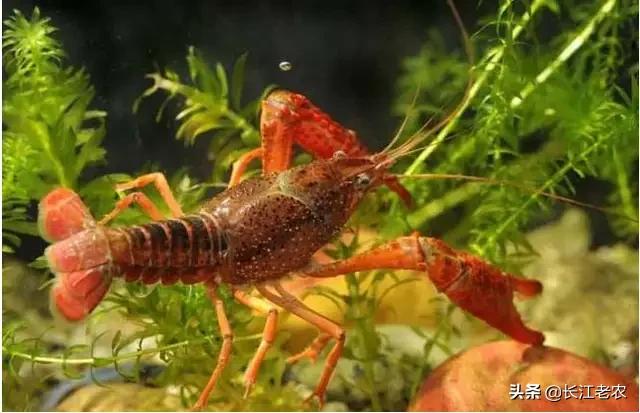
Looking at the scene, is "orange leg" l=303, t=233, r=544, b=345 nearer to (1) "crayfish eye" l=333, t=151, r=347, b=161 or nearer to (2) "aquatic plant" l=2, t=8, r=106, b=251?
(1) "crayfish eye" l=333, t=151, r=347, b=161

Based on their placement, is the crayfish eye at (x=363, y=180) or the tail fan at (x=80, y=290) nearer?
the tail fan at (x=80, y=290)

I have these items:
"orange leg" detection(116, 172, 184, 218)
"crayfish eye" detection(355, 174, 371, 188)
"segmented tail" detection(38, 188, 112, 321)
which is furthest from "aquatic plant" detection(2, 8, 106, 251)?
"crayfish eye" detection(355, 174, 371, 188)

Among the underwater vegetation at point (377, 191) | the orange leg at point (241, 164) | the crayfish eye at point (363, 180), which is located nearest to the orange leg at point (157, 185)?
the underwater vegetation at point (377, 191)

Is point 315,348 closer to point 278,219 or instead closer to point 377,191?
point 278,219

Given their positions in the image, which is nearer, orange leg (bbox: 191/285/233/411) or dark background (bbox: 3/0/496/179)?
orange leg (bbox: 191/285/233/411)

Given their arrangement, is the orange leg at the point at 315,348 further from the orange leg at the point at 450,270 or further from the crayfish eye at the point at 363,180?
the crayfish eye at the point at 363,180

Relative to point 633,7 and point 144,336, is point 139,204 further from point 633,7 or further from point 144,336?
point 633,7

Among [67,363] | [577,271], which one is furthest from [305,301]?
[577,271]
